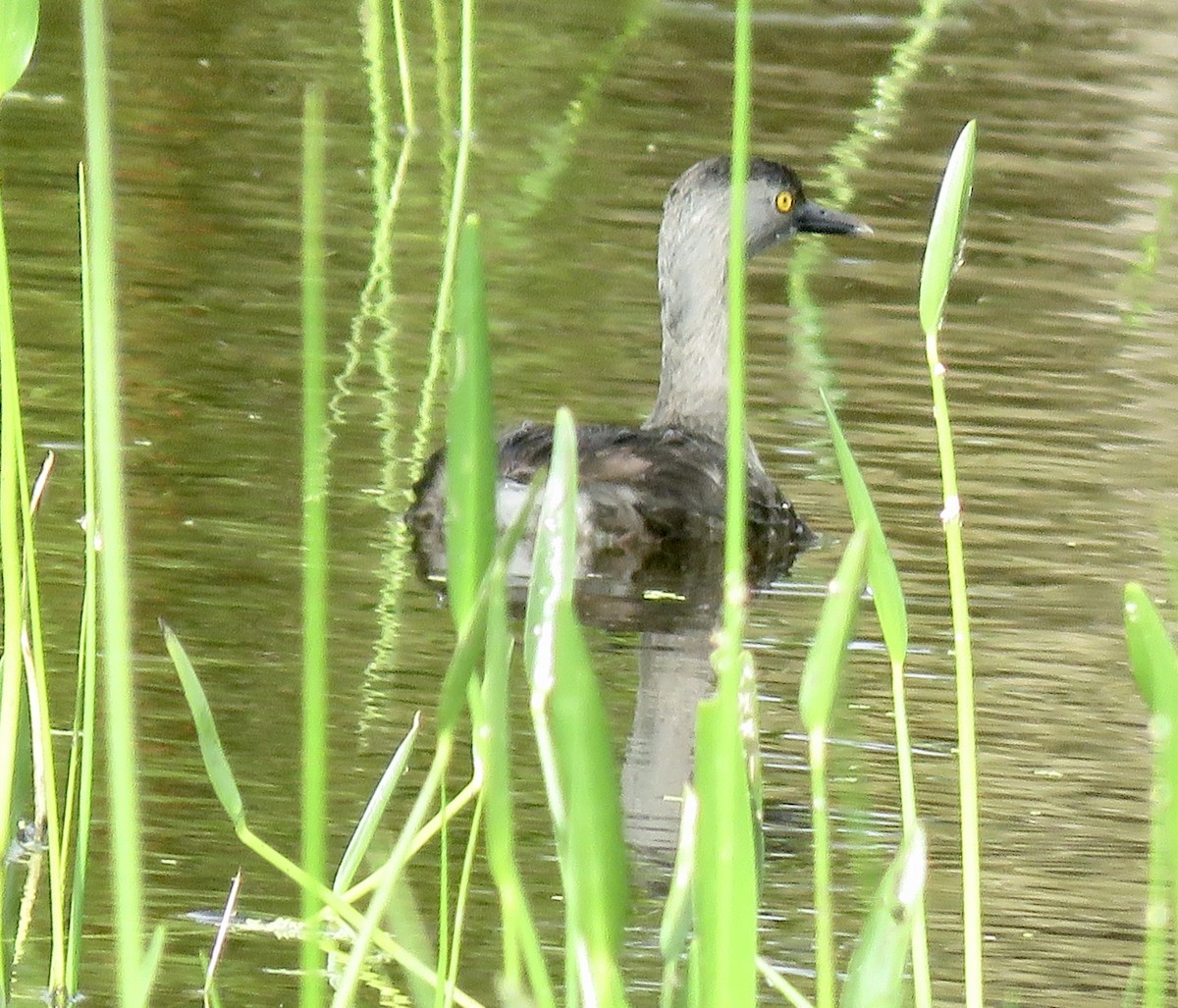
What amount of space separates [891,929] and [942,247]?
2.33 feet

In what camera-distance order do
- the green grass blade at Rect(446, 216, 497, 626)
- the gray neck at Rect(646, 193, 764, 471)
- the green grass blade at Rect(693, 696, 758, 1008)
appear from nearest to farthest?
1. the green grass blade at Rect(693, 696, 758, 1008)
2. the green grass blade at Rect(446, 216, 497, 626)
3. the gray neck at Rect(646, 193, 764, 471)

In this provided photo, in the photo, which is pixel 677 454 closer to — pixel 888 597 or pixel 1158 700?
pixel 888 597

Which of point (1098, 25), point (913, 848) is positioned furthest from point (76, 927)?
point (1098, 25)

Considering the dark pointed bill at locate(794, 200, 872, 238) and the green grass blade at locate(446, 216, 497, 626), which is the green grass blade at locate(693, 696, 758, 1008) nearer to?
the green grass blade at locate(446, 216, 497, 626)

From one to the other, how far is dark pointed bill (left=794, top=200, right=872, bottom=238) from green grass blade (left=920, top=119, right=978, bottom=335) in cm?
666

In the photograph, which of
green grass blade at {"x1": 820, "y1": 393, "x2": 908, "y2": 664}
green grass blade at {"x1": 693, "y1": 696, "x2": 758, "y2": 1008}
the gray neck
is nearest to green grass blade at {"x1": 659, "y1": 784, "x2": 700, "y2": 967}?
green grass blade at {"x1": 693, "y1": 696, "x2": 758, "y2": 1008}

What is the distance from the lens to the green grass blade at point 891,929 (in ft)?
9.36

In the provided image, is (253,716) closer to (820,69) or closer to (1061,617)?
(1061,617)

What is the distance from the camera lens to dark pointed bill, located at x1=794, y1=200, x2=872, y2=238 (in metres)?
9.79

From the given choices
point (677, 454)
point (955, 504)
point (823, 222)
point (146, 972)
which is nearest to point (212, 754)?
point (146, 972)

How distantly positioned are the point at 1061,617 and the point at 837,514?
4.04 ft

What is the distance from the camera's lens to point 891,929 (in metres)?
2.87

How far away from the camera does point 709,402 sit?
9.12m

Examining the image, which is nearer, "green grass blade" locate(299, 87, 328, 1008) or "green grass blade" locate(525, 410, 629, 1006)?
"green grass blade" locate(299, 87, 328, 1008)
